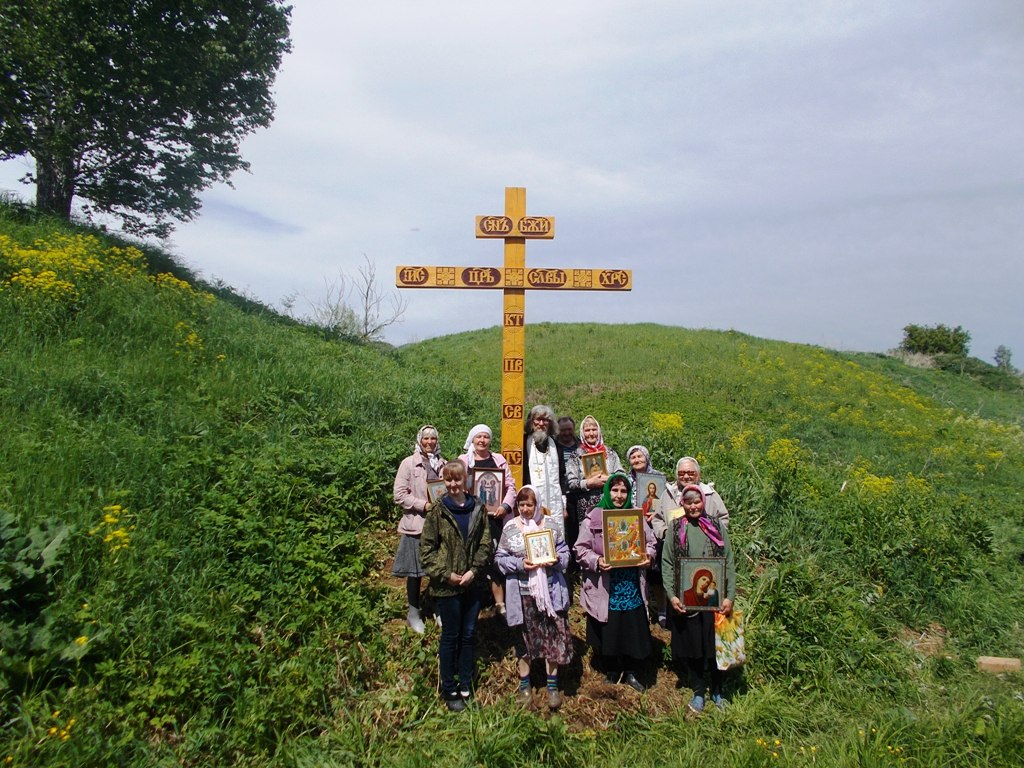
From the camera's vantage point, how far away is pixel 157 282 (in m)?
11.2

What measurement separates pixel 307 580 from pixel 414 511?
968mm

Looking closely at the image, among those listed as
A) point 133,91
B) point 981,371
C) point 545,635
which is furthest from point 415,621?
point 981,371

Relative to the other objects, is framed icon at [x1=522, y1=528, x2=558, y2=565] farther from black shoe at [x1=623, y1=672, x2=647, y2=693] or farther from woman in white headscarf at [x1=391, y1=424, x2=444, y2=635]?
black shoe at [x1=623, y1=672, x2=647, y2=693]

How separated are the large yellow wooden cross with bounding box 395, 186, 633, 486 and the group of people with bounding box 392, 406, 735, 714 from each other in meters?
1.01

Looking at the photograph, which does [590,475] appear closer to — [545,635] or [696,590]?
[696,590]

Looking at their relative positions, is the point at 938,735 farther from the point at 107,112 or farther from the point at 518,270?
the point at 107,112

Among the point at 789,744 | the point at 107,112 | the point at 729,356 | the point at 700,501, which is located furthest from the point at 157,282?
the point at 729,356

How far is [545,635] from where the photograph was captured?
15.3 feet

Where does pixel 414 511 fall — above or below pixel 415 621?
above

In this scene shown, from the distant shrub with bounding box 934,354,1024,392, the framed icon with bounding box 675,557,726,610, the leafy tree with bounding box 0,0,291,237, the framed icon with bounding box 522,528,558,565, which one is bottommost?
the framed icon with bounding box 675,557,726,610

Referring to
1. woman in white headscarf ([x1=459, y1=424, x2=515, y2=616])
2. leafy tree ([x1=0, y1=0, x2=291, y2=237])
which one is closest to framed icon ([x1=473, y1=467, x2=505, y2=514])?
woman in white headscarf ([x1=459, y1=424, x2=515, y2=616])

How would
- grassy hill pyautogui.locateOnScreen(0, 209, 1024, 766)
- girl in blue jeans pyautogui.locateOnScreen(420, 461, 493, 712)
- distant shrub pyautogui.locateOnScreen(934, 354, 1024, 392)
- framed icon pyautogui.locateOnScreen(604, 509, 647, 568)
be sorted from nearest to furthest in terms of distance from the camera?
1. grassy hill pyautogui.locateOnScreen(0, 209, 1024, 766)
2. girl in blue jeans pyautogui.locateOnScreen(420, 461, 493, 712)
3. framed icon pyautogui.locateOnScreen(604, 509, 647, 568)
4. distant shrub pyautogui.locateOnScreen(934, 354, 1024, 392)

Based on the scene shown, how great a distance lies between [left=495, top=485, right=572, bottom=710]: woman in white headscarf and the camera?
4.63 m

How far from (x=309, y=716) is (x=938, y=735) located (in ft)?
14.2
